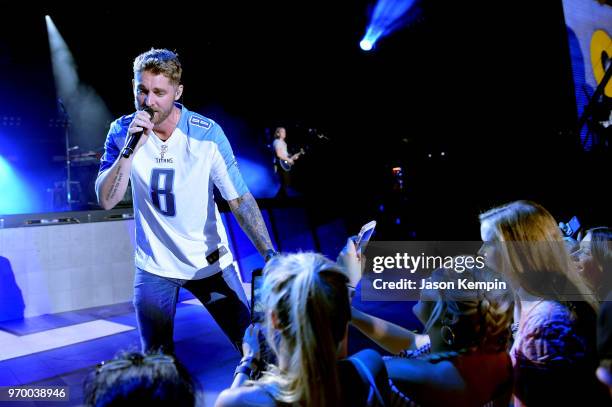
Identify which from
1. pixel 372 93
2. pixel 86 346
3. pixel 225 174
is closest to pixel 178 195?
pixel 225 174

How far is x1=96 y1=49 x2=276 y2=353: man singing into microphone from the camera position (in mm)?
2223

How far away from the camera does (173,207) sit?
2.29 metres

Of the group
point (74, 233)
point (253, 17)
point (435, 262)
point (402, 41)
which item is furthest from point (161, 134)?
point (402, 41)

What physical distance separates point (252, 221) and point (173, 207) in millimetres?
418

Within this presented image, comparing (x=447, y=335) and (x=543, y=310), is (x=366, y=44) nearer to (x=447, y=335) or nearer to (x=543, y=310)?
(x=543, y=310)

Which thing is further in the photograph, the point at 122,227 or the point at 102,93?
the point at 102,93

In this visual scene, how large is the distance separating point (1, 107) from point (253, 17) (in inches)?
256

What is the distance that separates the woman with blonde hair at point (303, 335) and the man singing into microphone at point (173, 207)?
886 mm

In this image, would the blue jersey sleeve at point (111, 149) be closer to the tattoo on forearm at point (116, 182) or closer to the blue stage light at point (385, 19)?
the tattoo on forearm at point (116, 182)

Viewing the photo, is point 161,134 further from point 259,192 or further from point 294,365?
point 259,192

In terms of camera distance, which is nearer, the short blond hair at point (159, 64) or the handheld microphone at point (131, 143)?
the handheld microphone at point (131, 143)

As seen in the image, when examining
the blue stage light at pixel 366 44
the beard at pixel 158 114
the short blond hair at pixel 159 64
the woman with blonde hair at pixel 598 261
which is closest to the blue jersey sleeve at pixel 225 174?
the beard at pixel 158 114

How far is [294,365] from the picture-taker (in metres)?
1.21

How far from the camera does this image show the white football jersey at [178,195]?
2287 mm
